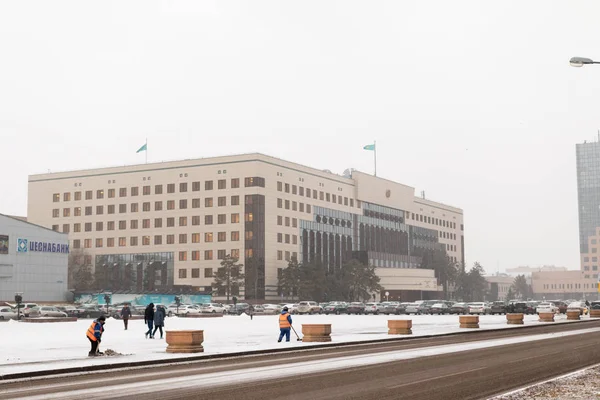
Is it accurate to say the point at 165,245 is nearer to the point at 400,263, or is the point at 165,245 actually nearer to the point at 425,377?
the point at 400,263

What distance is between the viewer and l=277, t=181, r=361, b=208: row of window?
5054 inches

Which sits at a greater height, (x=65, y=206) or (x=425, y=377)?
(x=65, y=206)

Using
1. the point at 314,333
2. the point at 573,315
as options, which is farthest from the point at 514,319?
the point at 314,333

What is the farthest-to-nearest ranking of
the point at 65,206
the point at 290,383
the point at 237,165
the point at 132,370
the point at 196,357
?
1. the point at 65,206
2. the point at 237,165
3. the point at 196,357
4. the point at 132,370
5. the point at 290,383

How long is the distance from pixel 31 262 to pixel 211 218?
104 ft

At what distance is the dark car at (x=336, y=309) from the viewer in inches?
3765

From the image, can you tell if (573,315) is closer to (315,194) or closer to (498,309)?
(498,309)

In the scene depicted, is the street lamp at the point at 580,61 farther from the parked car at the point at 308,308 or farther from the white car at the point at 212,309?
the parked car at the point at 308,308

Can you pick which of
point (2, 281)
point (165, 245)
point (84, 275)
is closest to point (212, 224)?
point (165, 245)

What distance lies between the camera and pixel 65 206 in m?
141

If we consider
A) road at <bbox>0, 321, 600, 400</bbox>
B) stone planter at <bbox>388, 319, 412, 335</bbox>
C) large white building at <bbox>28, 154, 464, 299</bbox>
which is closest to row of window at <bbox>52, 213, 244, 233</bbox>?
large white building at <bbox>28, 154, 464, 299</bbox>

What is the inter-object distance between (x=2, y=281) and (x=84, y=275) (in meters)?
30.1

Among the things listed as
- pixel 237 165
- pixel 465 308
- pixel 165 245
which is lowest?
pixel 465 308

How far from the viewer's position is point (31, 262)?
10438 centimetres
